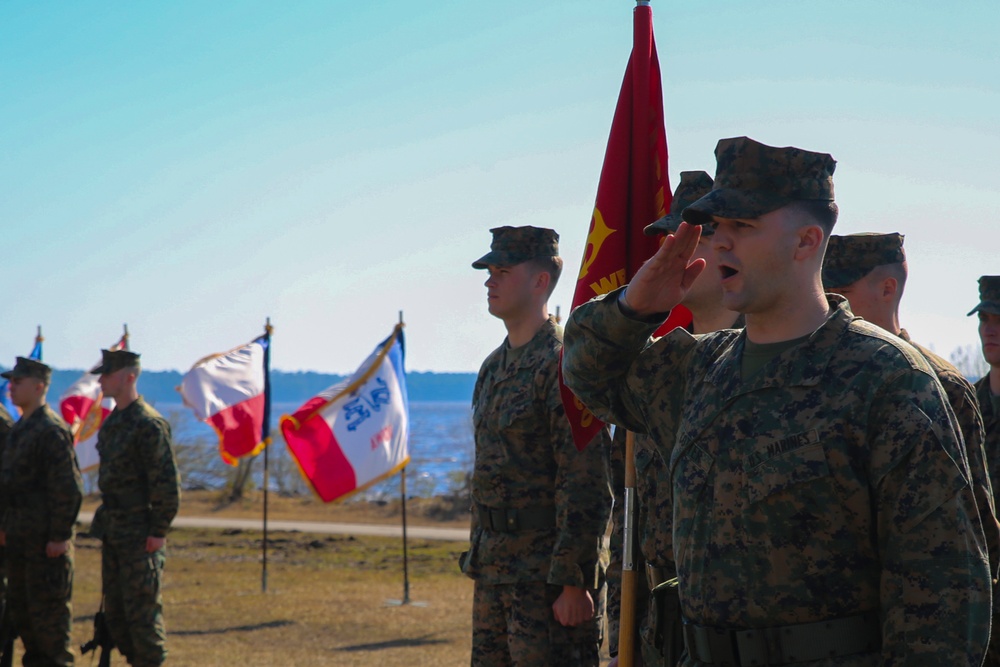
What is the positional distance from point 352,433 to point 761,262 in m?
9.27

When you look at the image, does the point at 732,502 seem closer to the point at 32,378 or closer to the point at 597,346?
the point at 597,346

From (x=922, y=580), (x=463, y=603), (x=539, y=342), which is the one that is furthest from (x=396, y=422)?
(x=922, y=580)

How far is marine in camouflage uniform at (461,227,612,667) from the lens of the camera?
15.7 feet

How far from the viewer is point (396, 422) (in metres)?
11.8

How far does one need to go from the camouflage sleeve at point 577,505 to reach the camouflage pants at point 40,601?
15.7ft

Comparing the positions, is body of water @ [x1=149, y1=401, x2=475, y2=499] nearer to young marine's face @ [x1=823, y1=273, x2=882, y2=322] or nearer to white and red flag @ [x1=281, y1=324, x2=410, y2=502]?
white and red flag @ [x1=281, y1=324, x2=410, y2=502]

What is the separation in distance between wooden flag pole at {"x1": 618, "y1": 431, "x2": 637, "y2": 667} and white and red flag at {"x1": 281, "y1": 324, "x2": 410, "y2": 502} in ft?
25.6

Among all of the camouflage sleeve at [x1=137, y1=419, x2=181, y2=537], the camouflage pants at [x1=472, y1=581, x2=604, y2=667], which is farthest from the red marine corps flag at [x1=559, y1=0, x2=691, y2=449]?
the camouflage sleeve at [x1=137, y1=419, x2=181, y2=537]

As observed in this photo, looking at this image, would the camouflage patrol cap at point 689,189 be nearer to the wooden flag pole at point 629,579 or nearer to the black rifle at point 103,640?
the wooden flag pole at point 629,579

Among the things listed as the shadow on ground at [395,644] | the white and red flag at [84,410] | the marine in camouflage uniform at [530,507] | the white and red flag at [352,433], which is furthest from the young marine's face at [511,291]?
the white and red flag at [84,410]

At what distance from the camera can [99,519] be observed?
775cm

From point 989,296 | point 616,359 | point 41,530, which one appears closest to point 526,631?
point 616,359

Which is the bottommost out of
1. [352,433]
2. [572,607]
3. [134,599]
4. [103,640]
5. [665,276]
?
[103,640]

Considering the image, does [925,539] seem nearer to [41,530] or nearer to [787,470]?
[787,470]
